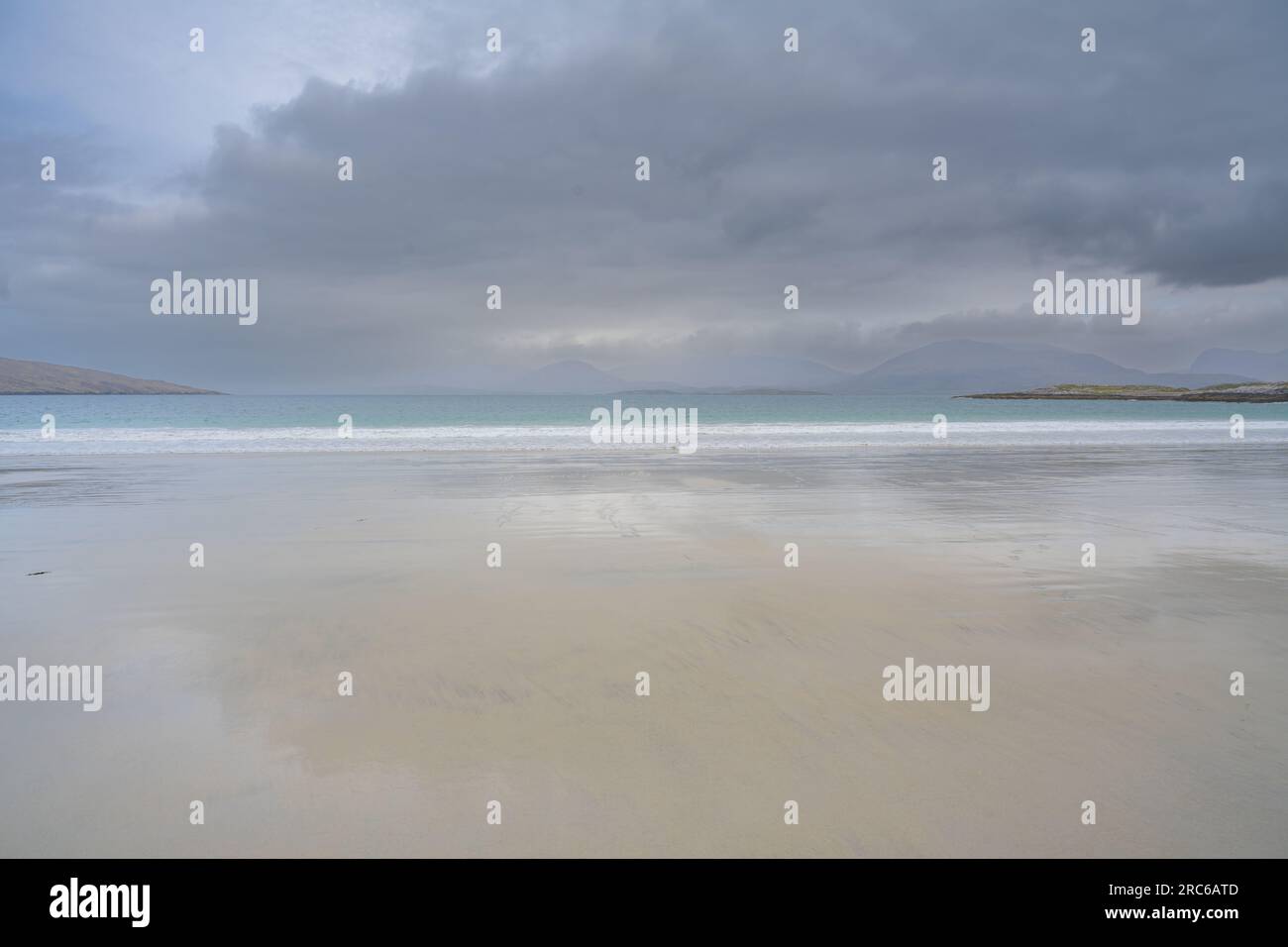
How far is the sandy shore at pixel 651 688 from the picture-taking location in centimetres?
328

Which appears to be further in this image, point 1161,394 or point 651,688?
point 1161,394

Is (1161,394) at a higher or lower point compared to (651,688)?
higher

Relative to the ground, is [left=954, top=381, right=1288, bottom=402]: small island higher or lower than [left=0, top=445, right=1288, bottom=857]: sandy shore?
higher

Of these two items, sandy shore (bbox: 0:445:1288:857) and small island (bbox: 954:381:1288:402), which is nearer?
sandy shore (bbox: 0:445:1288:857)

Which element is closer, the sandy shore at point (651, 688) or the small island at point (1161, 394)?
the sandy shore at point (651, 688)

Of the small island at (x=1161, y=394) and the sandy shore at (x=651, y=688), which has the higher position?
the small island at (x=1161, y=394)

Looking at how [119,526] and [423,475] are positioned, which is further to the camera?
[423,475]

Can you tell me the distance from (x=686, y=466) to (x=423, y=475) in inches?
284

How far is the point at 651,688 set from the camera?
4.87m

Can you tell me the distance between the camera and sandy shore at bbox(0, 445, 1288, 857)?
3.28 m
